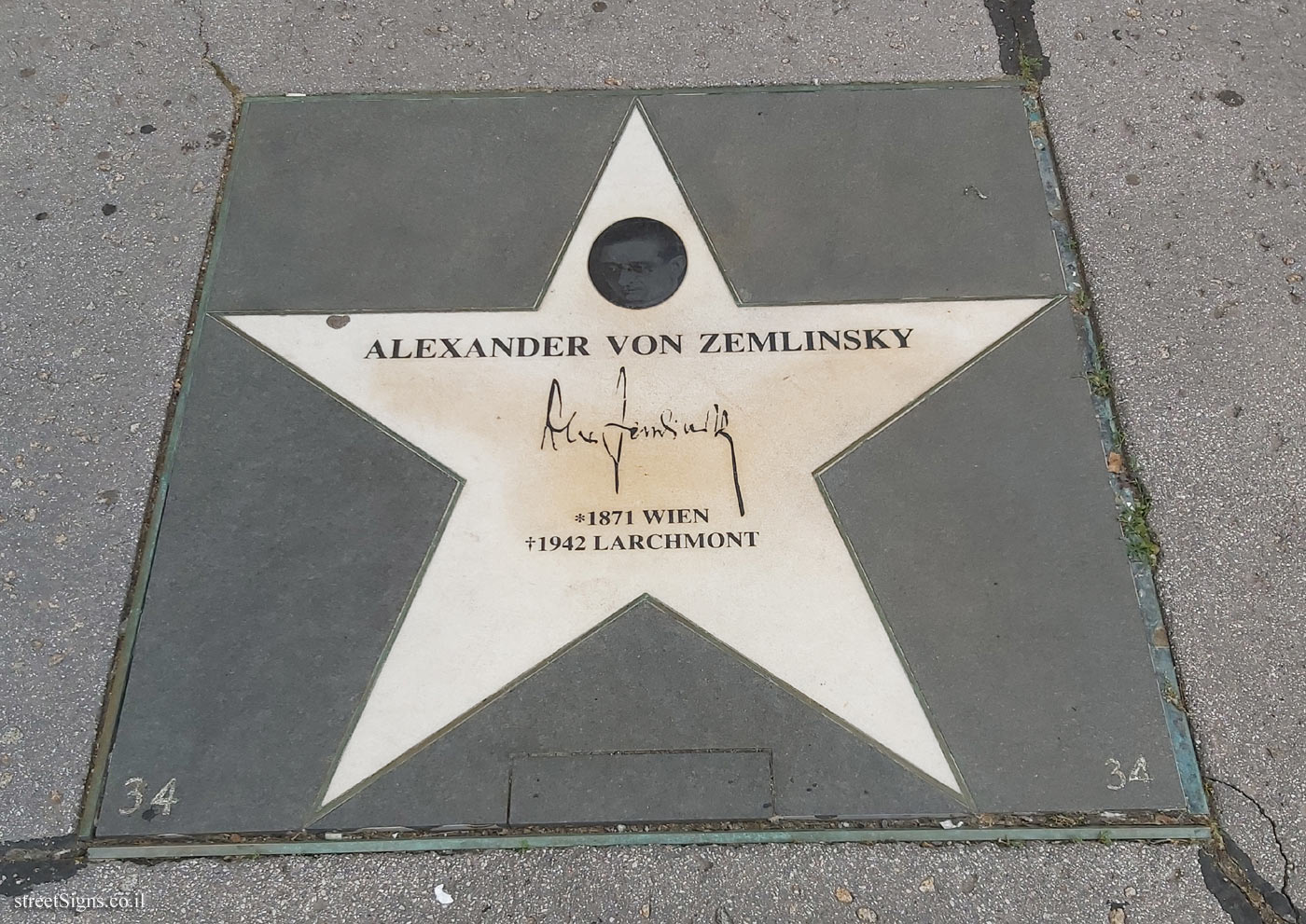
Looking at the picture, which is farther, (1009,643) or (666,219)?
(666,219)

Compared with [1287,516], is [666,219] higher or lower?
higher

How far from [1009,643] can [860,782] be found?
53 centimetres

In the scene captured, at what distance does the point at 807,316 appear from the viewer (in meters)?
2.56

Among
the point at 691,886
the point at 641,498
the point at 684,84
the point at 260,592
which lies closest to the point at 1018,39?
the point at 684,84

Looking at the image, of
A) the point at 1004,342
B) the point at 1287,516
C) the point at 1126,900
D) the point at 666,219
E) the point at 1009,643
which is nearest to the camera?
the point at 1126,900

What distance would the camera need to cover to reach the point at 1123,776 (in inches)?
81.7

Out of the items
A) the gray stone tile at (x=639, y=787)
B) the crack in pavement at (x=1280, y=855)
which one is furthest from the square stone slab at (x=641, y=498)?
the crack in pavement at (x=1280, y=855)

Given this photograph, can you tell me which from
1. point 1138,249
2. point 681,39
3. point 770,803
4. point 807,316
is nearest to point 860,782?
point 770,803

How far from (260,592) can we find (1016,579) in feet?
6.52

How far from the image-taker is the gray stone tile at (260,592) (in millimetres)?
2090

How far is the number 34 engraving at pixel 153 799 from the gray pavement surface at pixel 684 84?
0.14 m

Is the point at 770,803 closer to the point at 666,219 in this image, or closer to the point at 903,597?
the point at 903,597

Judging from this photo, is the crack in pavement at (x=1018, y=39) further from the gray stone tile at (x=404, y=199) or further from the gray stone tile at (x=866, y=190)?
the gray stone tile at (x=404, y=199)
